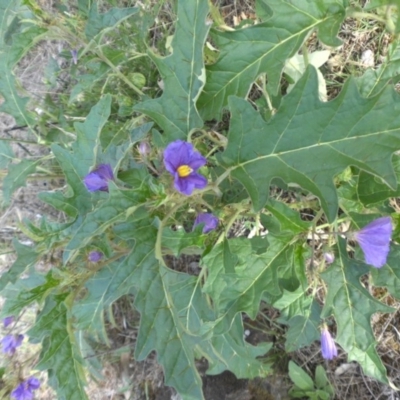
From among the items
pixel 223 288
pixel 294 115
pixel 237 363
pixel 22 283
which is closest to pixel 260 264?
pixel 223 288

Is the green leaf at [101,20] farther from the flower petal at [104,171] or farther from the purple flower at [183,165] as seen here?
the purple flower at [183,165]

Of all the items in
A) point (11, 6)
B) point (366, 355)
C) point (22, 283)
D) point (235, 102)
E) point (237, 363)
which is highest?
point (11, 6)

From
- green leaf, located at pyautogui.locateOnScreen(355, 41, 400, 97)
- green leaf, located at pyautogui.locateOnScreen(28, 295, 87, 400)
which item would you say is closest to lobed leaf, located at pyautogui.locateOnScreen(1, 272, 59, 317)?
green leaf, located at pyautogui.locateOnScreen(28, 295, 87, 400)

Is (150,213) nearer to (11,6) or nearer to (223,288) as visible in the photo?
(223,288)

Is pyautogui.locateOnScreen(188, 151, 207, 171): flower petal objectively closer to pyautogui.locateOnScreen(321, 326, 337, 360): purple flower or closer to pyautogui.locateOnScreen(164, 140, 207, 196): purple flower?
→ pyautogui.locateOnScreen(164, 140, 207, 196): purple flower

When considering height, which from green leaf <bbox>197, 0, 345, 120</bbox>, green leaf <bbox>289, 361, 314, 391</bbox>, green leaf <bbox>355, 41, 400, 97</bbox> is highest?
green leaf <bbox>197, 0, 345, 120</bbox>
